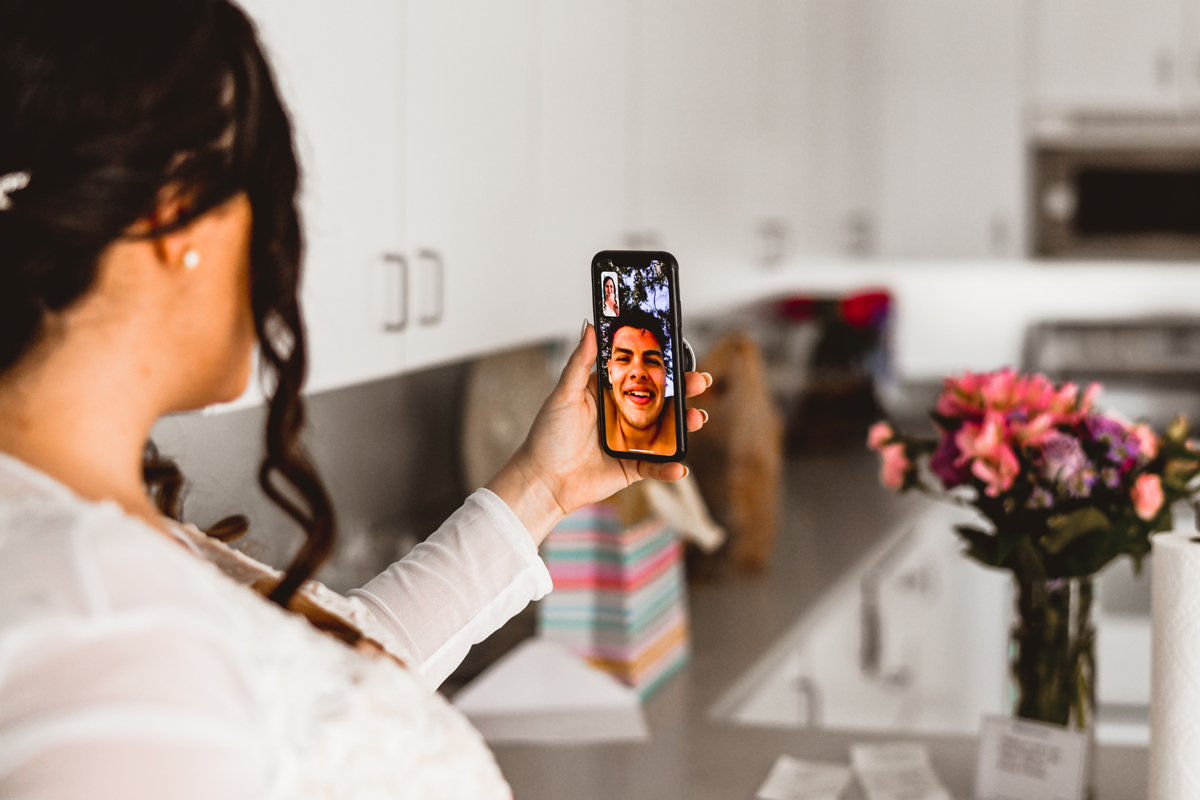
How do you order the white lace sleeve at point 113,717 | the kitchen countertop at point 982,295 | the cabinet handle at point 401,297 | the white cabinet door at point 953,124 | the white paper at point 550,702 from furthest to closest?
1. the kitchen countertop at point 982,295
2. the white cabinet door at point 953,124
3. the white paper at point 550,702
4. the cabinet handle at point 401,297
5. the white lace sleeve at point 113,717

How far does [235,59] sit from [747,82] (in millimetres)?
2309

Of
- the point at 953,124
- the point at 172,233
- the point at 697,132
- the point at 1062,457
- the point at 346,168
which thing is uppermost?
the point at 953,124

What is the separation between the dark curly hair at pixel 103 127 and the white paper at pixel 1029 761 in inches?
38.1

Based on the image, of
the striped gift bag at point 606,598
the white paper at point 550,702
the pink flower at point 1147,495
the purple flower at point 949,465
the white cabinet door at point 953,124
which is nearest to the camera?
the pink flower at point 1147,495

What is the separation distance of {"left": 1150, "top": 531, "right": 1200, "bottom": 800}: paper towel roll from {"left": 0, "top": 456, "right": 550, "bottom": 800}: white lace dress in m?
0.70

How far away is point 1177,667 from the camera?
103 cm

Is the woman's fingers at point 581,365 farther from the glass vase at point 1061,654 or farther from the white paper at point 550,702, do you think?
the white paper at point 550,702

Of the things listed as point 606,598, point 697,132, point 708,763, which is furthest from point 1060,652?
point 697,132

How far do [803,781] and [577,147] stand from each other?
101 centimetres

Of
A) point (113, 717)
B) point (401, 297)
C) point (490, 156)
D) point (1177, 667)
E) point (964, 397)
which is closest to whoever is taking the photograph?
point (113, 717)

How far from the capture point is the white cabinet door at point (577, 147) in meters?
1.75

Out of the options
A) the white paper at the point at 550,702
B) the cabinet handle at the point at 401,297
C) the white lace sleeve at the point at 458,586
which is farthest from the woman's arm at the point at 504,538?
the white paper at the point at 550,702

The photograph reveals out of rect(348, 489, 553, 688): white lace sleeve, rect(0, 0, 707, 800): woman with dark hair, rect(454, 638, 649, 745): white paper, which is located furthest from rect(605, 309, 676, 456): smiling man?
rect(454, 638, 649, 745): white paper

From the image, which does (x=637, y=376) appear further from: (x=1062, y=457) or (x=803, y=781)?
(x=803, y=781)
